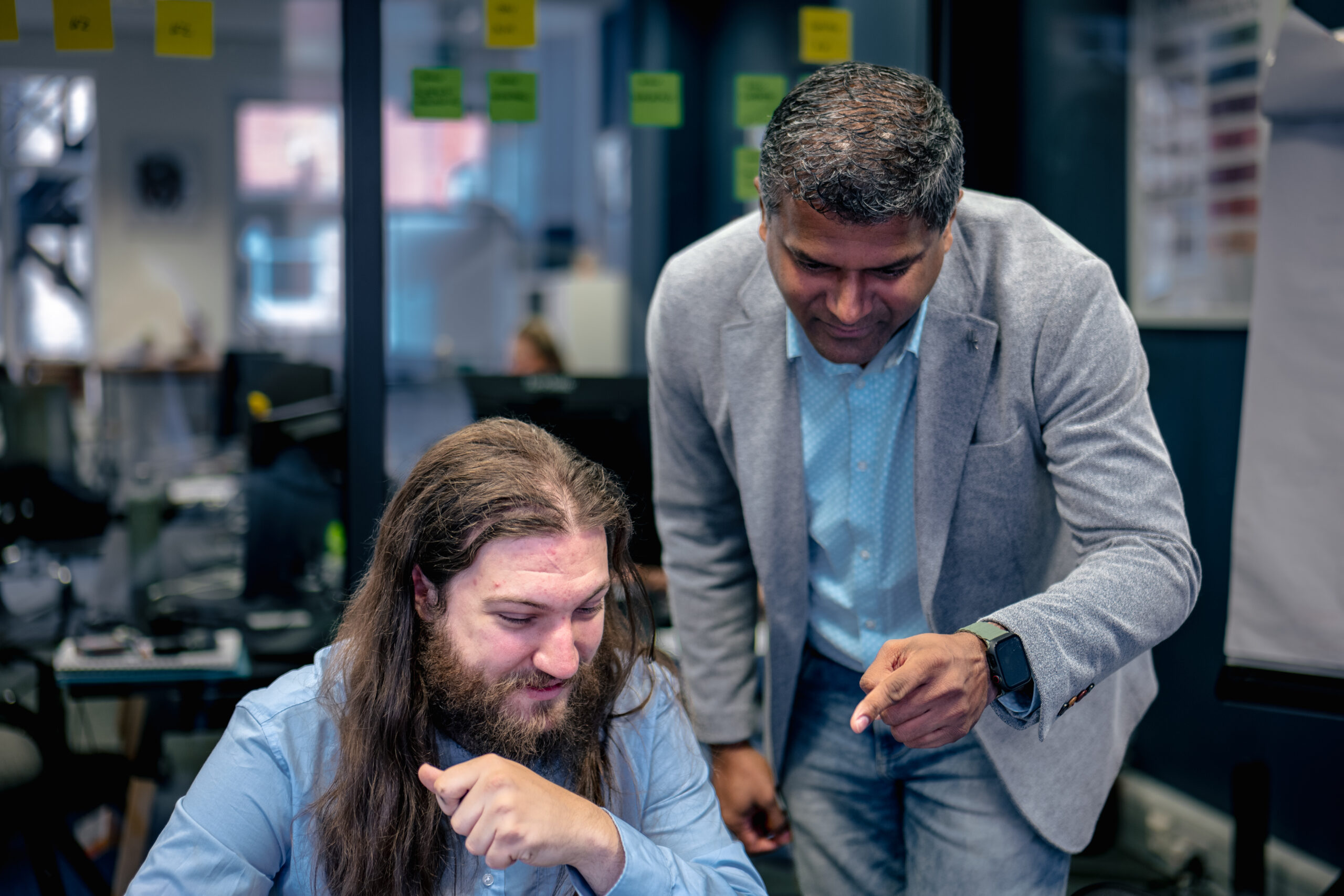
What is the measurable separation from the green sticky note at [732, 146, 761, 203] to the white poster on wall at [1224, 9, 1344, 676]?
3.11ft

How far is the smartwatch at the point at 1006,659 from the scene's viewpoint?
42.6 inches

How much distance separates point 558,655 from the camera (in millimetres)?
1146

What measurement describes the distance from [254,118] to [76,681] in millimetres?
6316

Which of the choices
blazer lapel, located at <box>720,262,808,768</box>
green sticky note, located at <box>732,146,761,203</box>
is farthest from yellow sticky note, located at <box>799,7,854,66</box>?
blazer lapel, located at <box>720,262,808,768</box>

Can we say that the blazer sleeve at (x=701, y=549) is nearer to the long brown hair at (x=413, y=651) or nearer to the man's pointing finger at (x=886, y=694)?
the long brown hair at (x=413, y=651)

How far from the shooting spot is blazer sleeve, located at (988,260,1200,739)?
1117mm

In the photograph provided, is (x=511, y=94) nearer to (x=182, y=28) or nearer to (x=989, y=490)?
(x=182, y=28)

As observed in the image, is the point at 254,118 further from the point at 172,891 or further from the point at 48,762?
the point at 172,891

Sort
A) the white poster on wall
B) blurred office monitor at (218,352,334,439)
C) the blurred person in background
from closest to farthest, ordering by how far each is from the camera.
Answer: the white poster on wall
blurred office monitor at (218,352,334,439)
the blurred person in background

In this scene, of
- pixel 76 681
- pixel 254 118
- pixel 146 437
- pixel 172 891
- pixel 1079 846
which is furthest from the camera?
pixel 254 118

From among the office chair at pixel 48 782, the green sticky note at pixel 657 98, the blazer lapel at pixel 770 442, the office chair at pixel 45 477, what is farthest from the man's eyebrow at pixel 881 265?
the office chair at pixel 45 477

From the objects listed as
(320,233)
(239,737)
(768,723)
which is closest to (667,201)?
(320,233)

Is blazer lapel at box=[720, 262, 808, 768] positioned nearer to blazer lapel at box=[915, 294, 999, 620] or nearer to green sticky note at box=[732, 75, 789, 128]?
blazer lapel at box=[915, 294, 999, 620]

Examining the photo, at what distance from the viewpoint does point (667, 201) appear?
18.4 feet
